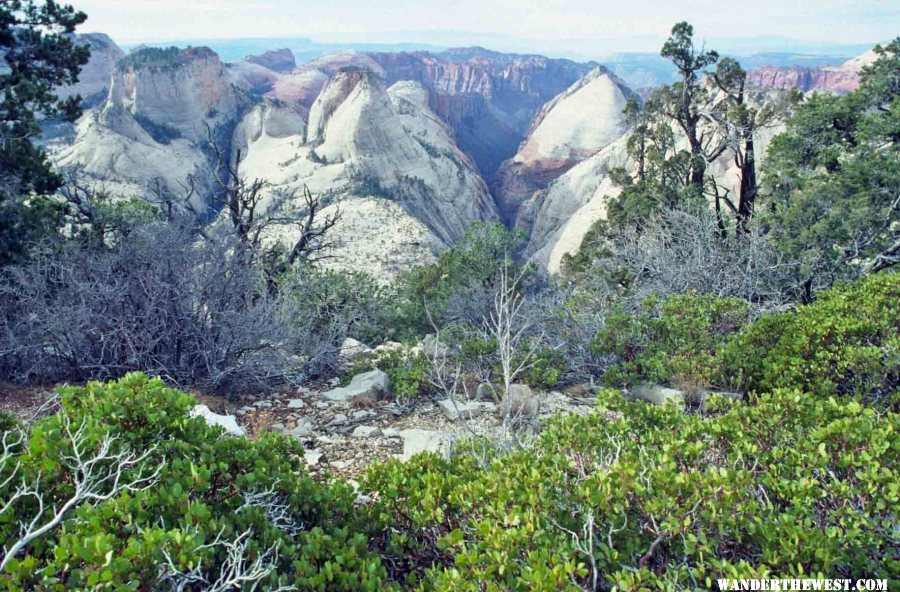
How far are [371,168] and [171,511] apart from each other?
163 ft

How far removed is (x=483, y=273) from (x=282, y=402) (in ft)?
25.4

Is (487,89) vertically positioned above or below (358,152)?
above

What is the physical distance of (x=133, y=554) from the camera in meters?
2.28

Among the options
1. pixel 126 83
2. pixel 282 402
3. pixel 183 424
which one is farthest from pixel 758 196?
pixel 126 83

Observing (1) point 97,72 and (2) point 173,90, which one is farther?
(1) point 97,72

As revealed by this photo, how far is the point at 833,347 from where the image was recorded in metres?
5.84

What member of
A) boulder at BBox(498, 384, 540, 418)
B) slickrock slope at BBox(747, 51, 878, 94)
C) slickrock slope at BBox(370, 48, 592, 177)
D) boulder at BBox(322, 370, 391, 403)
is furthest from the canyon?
boulder at BBox(498, 384, 540, 418)

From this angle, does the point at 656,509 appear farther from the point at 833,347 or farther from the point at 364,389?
the point at 364,389

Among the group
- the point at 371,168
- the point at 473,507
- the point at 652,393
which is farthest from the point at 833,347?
the point at 371,168

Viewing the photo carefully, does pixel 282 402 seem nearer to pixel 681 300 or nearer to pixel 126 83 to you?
pixel 681 300

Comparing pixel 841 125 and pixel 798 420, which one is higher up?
pixel 841 125

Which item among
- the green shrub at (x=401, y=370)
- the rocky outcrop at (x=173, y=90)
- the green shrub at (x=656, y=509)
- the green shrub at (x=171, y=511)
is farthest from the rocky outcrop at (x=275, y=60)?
the green shrub at (x=656, y=509)

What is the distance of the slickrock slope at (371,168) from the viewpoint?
146ft

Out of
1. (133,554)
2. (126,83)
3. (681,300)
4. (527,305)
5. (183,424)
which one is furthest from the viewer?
→ (126,83)
